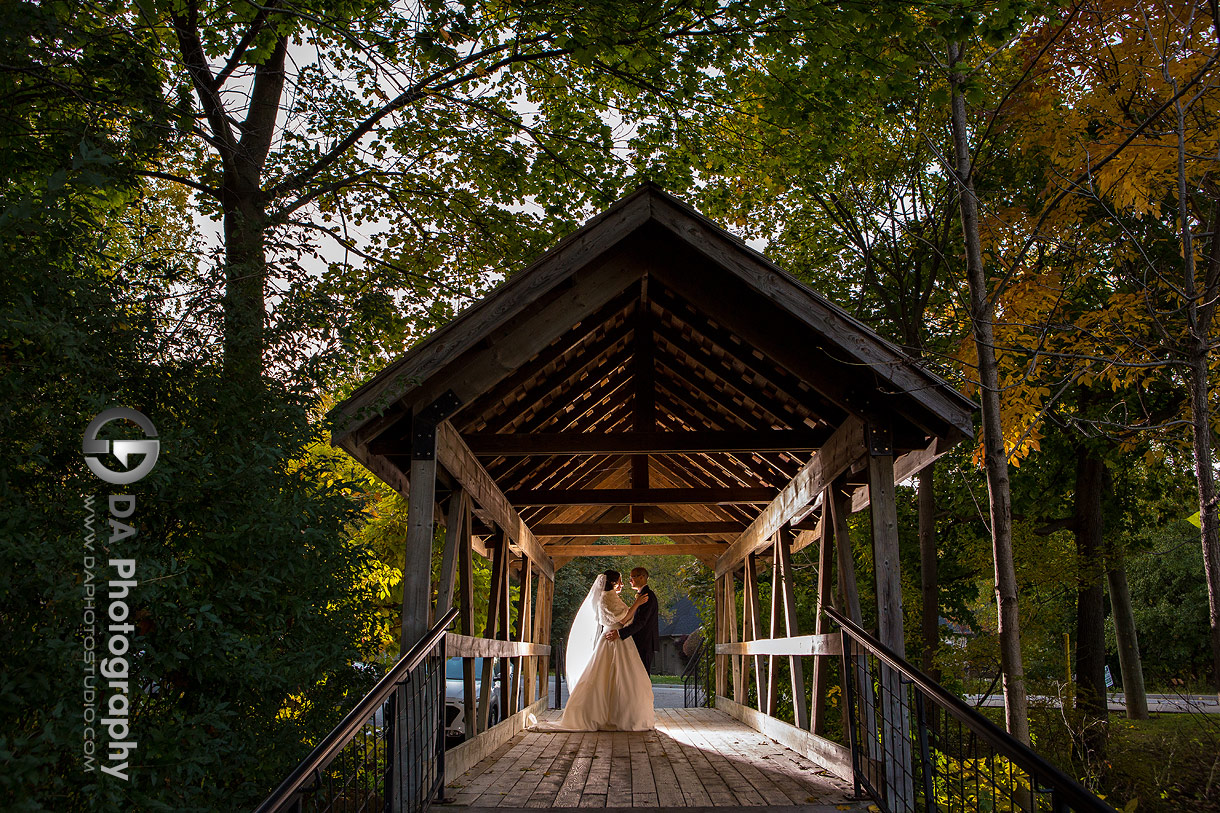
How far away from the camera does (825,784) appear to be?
19.2ft

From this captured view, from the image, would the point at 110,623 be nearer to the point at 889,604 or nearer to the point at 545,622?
the point at 889,604

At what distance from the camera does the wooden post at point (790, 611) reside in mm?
8039

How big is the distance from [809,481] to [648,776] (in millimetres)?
2966

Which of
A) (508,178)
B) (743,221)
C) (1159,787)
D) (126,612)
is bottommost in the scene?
(1159,787)

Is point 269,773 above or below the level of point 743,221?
below

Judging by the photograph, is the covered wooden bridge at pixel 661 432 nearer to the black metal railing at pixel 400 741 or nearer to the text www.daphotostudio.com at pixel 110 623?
the black metal railing at pixel 400 741

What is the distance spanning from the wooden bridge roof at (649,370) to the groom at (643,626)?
1351 millimetres

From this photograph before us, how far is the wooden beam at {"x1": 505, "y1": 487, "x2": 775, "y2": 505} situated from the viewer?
9.60 meters

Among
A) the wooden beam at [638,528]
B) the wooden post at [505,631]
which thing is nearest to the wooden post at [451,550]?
the wooden post at [505,631]

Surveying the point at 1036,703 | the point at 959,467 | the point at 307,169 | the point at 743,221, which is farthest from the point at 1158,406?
the point at 307,169

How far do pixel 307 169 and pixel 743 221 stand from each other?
7.55 metres

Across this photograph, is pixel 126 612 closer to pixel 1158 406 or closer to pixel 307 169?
pixel 307 169

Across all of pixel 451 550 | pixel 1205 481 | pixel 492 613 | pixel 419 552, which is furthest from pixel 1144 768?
pixel 419 552

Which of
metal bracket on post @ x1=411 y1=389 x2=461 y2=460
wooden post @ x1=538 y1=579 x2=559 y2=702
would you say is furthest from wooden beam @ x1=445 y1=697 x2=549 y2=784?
wooden post @ x1=538 y1=579 x2=559 y2=702
